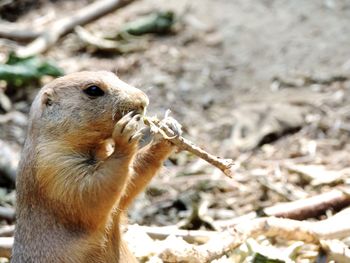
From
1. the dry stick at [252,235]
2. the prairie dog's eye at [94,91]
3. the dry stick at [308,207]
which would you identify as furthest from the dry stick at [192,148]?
the dry stick at [308,207]

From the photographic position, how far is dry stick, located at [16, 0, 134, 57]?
9258 mm

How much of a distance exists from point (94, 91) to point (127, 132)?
38 centimetres

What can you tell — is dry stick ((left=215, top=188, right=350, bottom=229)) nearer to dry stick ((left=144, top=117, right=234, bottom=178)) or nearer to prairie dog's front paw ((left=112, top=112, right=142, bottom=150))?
dry stick ((left=144, top=117, right=234, bottom=178))

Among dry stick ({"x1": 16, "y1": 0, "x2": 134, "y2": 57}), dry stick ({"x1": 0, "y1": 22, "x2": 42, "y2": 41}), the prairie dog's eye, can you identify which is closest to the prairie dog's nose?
the prairie dog's eye

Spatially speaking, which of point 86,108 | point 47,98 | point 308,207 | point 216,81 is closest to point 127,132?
point 86,108

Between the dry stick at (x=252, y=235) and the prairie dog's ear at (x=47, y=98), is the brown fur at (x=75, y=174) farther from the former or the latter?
the dry stick at (x=252, y=235)

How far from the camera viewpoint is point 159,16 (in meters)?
9.66

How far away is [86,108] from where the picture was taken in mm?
4312

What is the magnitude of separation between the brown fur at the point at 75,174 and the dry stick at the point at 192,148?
143mm

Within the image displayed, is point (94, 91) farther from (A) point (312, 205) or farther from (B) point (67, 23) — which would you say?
(B) point (67, 23)

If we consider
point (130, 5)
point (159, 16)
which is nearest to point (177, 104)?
point (159, 16)

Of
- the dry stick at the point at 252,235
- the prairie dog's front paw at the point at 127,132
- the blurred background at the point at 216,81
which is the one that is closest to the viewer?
the prairie dog's front paw at the point at 127,132

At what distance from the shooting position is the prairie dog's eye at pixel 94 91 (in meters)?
4.33

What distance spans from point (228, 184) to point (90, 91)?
8.62 feet
